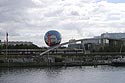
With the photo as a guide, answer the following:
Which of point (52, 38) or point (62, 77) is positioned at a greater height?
point (52, 38)

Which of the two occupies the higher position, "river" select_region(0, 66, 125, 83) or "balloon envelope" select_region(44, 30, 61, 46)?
"balloon envelope" select_region(44, 30, 61, 46)

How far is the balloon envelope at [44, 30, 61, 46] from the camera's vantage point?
130 m

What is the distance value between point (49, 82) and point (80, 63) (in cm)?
4835

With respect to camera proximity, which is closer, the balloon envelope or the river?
the river

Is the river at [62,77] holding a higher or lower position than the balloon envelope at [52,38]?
lower

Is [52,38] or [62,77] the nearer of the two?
[62,77]

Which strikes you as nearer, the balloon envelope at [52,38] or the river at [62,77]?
the river at [62,77]

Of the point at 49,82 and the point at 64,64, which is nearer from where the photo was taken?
the point at 49,82

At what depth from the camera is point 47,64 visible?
307 ft

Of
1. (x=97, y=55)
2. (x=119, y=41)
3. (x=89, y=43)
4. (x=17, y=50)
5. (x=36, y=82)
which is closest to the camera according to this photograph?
(x=36, y=82)

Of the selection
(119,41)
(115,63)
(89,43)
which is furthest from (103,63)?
(89,43)

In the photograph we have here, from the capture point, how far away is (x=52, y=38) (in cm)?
12988

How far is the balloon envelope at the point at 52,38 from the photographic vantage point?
129625 millimetres

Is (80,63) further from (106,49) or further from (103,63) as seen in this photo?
(106,49)
